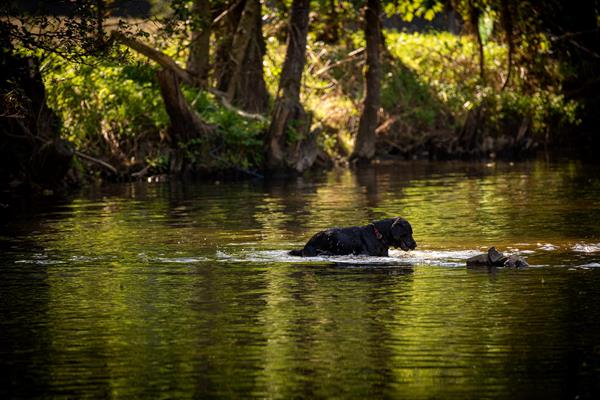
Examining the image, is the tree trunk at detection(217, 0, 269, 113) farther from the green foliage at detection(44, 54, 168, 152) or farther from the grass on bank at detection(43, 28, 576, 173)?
the green foliage at detection(44, 54, 168, 152)

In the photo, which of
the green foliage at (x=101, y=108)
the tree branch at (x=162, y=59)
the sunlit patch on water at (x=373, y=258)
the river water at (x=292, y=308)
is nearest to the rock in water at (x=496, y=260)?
the river water at (x=292, y=308)

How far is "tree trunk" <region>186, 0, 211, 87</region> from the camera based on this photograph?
39228 millimetres

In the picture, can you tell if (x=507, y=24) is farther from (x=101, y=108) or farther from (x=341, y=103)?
(x=101, y=108)

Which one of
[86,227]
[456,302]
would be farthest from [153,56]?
[456,302]

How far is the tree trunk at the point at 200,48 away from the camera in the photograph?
39.2 meters

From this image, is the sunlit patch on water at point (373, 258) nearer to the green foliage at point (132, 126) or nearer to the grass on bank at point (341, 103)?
the green foliage at point (132, 126)

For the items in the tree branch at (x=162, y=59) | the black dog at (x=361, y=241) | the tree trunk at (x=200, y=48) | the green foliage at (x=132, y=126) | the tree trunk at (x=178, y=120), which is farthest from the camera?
the tree trunk at (x=200, y=48)

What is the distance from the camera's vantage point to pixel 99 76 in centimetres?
3994

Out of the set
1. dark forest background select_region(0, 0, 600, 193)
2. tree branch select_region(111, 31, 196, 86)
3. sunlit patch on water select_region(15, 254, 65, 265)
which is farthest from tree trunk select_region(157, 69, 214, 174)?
sunlit patch on water select_region(15, 254, 65, 265)

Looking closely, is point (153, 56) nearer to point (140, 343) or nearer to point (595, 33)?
point (595, 33)

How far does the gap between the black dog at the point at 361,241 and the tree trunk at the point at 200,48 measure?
1978 centimetres

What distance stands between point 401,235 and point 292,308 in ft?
13.5

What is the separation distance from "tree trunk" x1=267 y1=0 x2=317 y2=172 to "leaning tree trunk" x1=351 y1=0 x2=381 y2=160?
349cm

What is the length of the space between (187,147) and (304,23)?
485cm
